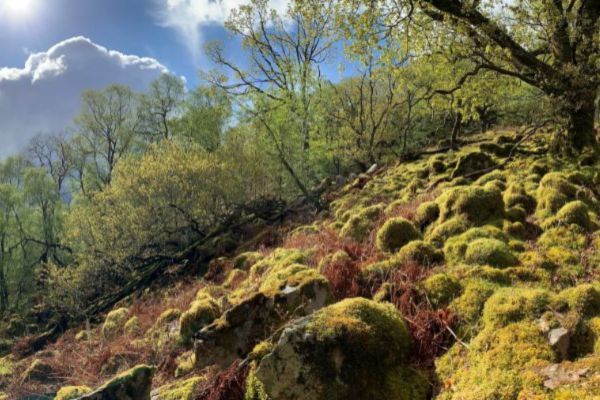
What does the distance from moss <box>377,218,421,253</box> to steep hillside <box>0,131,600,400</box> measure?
3cm

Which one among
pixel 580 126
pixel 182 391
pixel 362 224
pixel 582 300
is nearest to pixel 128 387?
pixel 182 391

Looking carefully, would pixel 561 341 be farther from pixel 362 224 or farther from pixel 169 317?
pixel 169 317

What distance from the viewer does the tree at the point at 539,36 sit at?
11617 mm

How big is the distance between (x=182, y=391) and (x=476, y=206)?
7.12 m

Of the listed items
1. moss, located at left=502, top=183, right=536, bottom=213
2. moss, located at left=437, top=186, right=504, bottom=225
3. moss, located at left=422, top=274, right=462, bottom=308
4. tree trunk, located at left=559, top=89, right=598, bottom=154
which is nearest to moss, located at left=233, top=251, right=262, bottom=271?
moss, located at left=437, top=186, right=504, bottom=225

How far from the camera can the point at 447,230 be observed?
9852mm

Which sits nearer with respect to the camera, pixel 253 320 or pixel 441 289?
pixel 441 289

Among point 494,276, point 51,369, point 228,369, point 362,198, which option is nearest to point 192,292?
point 51,369

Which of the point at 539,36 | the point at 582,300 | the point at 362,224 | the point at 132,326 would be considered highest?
the point at 539,36

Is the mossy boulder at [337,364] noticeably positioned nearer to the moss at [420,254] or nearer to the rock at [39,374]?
the moss at [420,254]

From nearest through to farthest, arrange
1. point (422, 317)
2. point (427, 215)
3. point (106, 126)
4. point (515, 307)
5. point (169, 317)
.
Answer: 1. point (515, 307)
2. point (422, 317)
3. point (427, 215)
4. point (169, 317)
5. point (106, 126)

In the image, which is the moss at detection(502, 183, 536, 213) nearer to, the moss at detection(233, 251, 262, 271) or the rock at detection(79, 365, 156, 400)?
the rock at detection(79, 365, 156, 400)

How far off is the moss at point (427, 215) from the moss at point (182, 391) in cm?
634

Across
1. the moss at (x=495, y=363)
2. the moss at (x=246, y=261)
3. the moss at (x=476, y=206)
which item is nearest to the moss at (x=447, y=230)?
the moss at (x=476, y=206)
